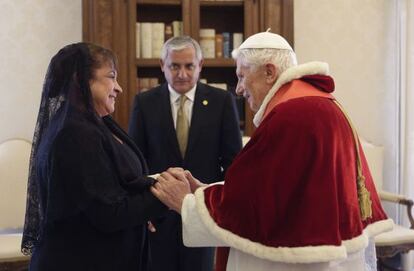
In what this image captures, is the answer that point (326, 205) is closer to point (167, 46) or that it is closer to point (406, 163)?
point (167, 46)

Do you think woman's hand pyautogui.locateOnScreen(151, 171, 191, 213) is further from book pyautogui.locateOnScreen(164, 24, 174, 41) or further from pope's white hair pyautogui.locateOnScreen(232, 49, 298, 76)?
book pyautogui.locateOnScreen(164, 24, 174, 41)

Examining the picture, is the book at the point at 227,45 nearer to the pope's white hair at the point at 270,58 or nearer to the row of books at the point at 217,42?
the row of books at the point at 217,42

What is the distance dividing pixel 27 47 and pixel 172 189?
2.55 metres

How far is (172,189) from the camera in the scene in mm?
1872

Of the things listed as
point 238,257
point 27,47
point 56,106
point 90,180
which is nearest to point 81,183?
point 90,180

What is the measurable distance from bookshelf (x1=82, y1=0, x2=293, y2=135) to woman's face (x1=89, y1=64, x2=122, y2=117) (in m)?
1.77

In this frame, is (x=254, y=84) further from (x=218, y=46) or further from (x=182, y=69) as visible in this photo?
(x=218, y=46)

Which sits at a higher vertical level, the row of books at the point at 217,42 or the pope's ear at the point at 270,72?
the row of books at the point at 217,42

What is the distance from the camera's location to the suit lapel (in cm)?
277

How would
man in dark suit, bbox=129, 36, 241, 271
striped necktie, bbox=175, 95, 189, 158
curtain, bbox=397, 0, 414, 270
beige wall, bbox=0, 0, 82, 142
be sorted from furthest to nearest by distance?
curtain, bbox=397, 0, 414, 270 < beige wall, bbox=0, 0, 82, 142 < striped necktie, bbox=175, 95, 189, 158 < man in dark suit, bbox=129, 36, 241, 271

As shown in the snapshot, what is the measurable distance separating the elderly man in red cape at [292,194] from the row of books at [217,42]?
2030 millimetres

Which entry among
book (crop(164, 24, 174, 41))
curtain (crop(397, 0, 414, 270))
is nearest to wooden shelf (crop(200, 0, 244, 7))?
book (crop(164, 24, 174, 41))

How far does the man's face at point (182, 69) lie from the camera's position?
2.83 metres

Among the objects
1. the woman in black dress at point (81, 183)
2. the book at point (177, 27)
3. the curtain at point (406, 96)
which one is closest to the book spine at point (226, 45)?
the book at point (177, 27)
